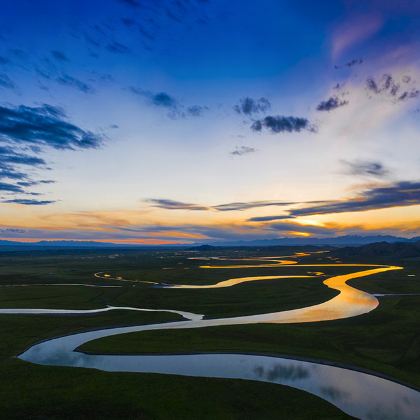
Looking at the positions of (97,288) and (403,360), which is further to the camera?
(97,288)

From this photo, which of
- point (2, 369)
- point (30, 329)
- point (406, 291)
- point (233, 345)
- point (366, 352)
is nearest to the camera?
point (2, 369)

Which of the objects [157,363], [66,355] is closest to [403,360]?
[157,363]

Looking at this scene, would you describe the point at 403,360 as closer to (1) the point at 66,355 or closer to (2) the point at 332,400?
(2) the point at 332,400

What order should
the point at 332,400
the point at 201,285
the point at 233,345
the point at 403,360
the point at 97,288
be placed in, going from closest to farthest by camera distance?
the point at 332,400, the point at 403,360, the point at 233,345, the point at 97,288, the point at 201,285

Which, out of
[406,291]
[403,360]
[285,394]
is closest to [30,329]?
[285,394]

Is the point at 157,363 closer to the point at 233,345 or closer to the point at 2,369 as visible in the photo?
the point at 233,345

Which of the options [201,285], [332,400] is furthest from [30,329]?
[201,285]

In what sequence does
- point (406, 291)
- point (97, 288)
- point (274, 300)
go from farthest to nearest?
point (97, 288) → point (406, 291) → point (274, 300)

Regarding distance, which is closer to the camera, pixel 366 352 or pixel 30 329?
pixel 366 352

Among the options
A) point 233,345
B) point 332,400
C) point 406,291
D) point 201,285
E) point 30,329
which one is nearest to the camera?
point 332,400
